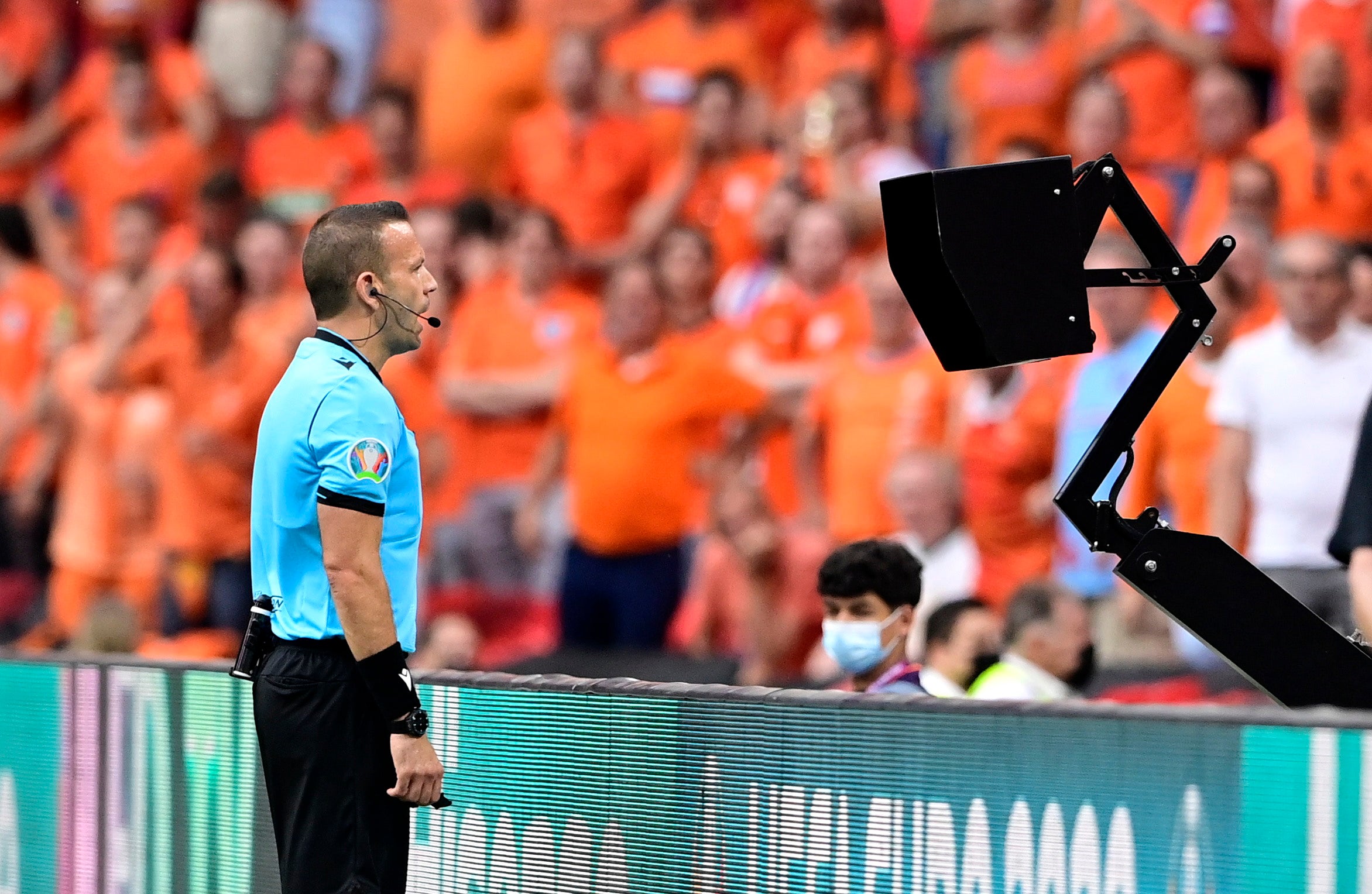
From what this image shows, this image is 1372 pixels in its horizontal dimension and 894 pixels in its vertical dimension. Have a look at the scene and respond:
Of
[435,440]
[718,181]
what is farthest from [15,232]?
[718,181]

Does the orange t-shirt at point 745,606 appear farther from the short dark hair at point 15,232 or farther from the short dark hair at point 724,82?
the short dark hair at point 15,232

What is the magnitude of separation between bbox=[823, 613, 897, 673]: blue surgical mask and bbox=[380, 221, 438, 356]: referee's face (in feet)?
6.46

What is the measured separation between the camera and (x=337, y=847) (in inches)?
157

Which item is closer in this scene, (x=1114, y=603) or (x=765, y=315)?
(x=1114, y=603)

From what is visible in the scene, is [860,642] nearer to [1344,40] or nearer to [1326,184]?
[1326,184]

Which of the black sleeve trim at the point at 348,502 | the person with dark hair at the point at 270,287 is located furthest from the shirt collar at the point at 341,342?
the person with dark hair at the point at 270,287

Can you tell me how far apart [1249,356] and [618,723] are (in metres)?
4.40

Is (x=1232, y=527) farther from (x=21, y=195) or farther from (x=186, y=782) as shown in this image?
(x=21, y=195)

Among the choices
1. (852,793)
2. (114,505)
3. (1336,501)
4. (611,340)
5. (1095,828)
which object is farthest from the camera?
(114,505)

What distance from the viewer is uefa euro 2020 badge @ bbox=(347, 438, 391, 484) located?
Result: 12.7ft

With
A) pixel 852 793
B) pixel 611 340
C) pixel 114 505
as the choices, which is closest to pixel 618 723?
pixel 852 793

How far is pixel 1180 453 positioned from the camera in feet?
27.9

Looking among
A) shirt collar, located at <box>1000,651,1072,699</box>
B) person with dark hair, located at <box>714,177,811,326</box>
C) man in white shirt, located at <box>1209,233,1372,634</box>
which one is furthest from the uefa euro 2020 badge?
person with dark hair, located at <box>714,177,811,326</box>

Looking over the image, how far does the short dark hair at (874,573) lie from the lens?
564cm
